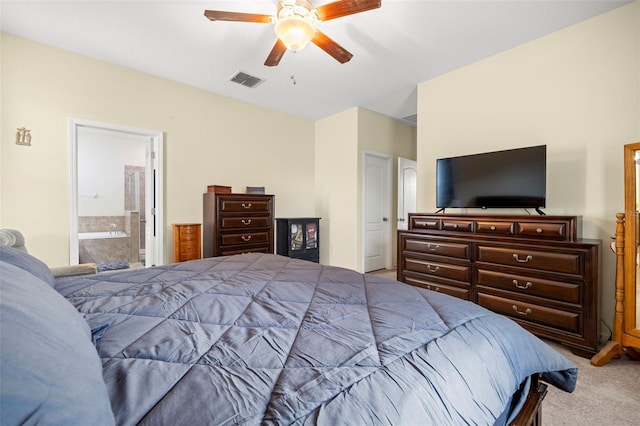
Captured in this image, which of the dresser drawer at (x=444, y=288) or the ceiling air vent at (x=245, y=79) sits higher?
the ceiling air vent at (x=245, y=79)

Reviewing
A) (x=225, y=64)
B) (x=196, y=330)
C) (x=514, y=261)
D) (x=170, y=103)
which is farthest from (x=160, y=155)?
(x=514, y=261)

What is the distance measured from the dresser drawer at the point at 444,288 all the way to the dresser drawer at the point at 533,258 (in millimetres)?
347

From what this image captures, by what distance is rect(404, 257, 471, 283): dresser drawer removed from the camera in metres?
2.65

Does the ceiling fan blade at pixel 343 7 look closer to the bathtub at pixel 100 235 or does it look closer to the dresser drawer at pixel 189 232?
the dresser drawer at pixel 189 232

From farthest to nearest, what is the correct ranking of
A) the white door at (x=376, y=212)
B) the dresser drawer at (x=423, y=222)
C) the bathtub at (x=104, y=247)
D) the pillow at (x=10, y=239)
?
the bathtub at (x=104, y=247) < the white door at (x=376, y=212) < the dresser drawer at (x=423, y=222) < the pillow at (x=10, y=239)

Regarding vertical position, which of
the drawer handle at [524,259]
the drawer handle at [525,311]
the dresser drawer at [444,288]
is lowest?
the drawer handle at [525,311]

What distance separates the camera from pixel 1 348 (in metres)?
0.33

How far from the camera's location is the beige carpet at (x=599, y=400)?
4.87 feet

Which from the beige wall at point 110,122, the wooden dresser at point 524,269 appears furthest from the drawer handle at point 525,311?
the beige wall at point 110,122

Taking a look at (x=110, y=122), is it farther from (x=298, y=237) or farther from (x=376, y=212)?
(x=376, y=212)

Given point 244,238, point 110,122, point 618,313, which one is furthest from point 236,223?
point 618,313

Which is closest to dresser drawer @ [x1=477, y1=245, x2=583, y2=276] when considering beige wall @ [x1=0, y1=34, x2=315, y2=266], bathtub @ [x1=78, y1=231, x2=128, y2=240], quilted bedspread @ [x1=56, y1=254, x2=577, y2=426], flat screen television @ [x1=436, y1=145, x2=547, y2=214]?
flat screen television @ [x1=436, y1=145, x2=547, y2=214]

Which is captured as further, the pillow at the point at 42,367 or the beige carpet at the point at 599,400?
the beige carpet at the point at 599,400

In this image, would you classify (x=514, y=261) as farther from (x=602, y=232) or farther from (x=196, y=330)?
(x=196, y=330)
